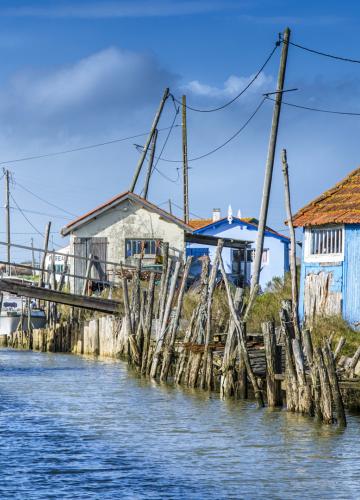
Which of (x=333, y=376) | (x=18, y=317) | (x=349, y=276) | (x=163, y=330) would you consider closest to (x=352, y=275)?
(x=349, y=276)

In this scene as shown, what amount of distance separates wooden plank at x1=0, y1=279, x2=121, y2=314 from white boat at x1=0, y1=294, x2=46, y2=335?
11.5 metres

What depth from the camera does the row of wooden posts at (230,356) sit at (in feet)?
67.5

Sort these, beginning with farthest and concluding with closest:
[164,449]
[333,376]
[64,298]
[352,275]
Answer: [64,298] < [352,275] < [333,376] < [164,449]

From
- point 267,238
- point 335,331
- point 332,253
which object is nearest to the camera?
point 335,331

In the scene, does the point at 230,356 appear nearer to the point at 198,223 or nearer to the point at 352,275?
the point at 352,275

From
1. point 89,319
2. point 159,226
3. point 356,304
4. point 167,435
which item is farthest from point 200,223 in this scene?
point 167,435

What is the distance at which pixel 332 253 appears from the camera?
105 feet

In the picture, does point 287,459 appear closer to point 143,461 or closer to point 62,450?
point 143,461

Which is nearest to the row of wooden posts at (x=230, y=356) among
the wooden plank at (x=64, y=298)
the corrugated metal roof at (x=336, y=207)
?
the corrugated metal roof at (x=336, y=207)

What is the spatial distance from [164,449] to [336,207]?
15.2 meters

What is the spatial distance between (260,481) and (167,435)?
14.8 ft

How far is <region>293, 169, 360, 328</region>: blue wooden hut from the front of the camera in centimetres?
3103

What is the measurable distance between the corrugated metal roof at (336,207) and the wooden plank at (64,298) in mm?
9343

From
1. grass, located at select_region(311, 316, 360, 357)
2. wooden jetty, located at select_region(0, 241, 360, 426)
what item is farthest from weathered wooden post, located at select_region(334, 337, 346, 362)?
grass, located at select_region(311, 316, 360, 357)
